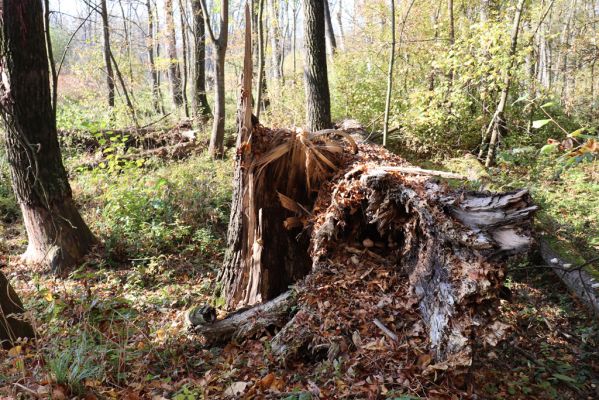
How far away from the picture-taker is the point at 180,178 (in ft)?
25.5

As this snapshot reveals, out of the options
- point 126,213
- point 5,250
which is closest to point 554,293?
point 126,213

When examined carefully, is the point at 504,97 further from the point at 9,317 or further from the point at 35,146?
the point at 9,317

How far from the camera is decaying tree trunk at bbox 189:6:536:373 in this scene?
2.48 m

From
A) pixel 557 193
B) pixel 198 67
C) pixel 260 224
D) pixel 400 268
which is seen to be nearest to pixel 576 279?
pixel 400 268

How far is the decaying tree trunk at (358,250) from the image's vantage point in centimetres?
248

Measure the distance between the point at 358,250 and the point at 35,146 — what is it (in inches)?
170

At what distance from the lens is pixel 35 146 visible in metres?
5.10

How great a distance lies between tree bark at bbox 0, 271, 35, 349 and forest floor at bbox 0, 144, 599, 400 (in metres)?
0.16

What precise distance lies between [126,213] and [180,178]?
1.42 metres

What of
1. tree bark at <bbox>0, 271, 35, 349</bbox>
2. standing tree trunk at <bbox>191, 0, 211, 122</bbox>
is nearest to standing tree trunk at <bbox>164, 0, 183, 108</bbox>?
standing tree trunk at <bbox>191, 0, 211, 122</bbox>

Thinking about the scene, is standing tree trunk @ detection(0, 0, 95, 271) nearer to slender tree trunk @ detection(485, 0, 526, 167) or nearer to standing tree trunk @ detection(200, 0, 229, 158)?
standing tree trunk @ detection(200, 0, 229, 158)

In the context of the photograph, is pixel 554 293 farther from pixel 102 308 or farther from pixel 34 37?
pixel 34 37

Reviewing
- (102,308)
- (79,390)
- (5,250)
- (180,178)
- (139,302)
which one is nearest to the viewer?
(79,390)

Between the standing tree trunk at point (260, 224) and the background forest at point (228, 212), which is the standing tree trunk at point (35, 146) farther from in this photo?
the standing tree trunk at point (260, 224)
